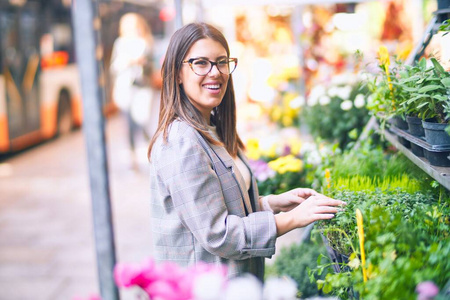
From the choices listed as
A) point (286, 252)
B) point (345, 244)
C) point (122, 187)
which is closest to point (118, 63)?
point (122, 187)

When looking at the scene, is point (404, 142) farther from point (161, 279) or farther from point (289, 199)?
point (161, 279)

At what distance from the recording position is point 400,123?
212 centimetres

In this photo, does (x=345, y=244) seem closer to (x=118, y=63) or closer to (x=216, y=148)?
(x=216, y=148)

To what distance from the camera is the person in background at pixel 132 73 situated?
776 centimetres

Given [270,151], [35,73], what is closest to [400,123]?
[270,151]

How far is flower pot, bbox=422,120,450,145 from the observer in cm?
168

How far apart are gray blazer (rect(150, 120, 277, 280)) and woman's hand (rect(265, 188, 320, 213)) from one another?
233 mm

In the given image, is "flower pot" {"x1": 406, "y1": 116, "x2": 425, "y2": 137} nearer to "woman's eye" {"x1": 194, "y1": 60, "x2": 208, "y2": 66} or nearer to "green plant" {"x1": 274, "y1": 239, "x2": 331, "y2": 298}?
"woman's eye" {"x1": 194, "y1": 60, "x2": 208, "y2": 66}

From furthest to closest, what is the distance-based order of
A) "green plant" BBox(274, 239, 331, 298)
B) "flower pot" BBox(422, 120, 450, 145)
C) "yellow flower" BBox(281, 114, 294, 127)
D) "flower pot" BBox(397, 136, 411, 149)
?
"yellow flower" BBox(281, 114, 294, 127) → "green plant" BBox(274, 239, 331, 298) → "flower pot" BBox(397, 136, 411, 149) → "flower pot" BBox(422, 120, 450, 145)

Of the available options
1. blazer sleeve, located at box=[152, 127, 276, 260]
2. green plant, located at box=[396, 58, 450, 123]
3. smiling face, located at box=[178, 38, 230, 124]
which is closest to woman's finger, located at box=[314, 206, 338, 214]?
blazer sleeve, located at box=[152, 127, 276, 260]

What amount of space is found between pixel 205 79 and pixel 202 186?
0.39m

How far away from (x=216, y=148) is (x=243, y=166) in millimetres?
257

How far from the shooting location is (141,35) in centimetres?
798

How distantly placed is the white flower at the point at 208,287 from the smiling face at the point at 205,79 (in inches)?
39.8
